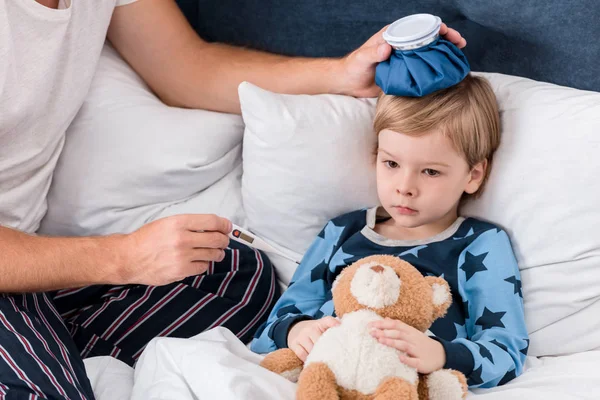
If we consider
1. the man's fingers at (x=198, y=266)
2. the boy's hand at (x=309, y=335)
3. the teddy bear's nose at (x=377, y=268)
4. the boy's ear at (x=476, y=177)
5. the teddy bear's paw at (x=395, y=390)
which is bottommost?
the boy's hand at (x=309, y=335)

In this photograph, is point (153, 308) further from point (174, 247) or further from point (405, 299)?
point (405, 299)

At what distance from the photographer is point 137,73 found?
1.64 meters

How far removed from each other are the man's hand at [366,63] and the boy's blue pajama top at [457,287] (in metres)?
0.25

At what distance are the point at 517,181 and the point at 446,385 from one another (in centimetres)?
43

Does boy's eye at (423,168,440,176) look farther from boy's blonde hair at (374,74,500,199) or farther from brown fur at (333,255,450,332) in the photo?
brown fur at (333,255,450,332)

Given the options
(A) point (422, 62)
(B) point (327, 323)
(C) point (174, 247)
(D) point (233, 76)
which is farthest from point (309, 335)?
(D) point (233, 76)

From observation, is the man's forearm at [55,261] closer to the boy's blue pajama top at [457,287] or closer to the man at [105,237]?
the man at [105,237]

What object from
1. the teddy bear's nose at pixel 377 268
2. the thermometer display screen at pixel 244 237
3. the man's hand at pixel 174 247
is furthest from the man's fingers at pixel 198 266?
the teddy bear's nose at pixel 377 268

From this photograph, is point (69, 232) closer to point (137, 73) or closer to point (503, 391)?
point (137, 73)

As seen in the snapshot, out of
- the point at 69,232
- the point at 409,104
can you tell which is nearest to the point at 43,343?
the point at 69,232

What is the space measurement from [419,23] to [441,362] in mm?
586

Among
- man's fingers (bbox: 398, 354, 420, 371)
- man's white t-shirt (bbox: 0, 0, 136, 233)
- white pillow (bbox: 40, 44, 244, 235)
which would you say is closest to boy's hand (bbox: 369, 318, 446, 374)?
man's fingers (bbox: 398, 354, 420, 371)

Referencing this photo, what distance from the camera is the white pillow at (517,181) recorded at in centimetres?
124

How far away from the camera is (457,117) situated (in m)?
1.25
